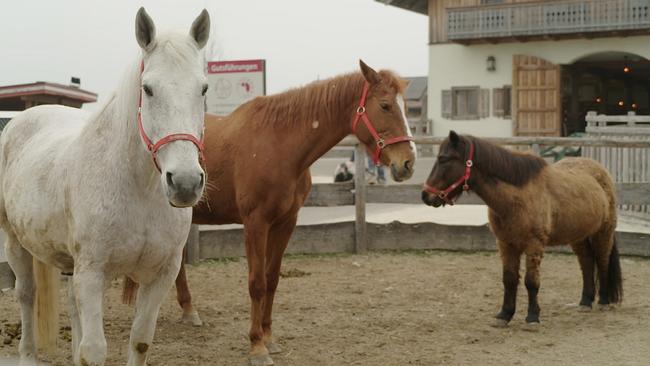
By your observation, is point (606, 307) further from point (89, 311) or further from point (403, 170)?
point (89, 311)

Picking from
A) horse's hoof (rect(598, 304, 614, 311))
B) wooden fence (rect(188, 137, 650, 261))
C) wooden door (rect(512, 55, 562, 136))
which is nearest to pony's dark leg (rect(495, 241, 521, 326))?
horse's hoof (rect(598, 304, 614, 311))

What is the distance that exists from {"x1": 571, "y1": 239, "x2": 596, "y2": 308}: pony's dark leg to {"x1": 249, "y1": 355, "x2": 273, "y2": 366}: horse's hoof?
2.87 meters

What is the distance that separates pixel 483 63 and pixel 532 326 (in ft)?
64.6

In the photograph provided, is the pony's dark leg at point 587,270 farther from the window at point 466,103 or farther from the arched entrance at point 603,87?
the window at point 466,103

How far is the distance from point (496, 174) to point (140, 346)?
3165 mm

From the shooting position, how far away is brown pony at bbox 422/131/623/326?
206 inches

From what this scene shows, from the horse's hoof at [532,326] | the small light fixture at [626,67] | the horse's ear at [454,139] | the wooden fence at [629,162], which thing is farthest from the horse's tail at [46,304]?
the small light fixture at [626,67]

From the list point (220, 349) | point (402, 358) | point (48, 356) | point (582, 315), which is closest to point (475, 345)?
point (402, 358)

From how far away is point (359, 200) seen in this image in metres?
8.25

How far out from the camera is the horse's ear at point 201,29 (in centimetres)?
278

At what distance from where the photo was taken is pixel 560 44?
22312 mm

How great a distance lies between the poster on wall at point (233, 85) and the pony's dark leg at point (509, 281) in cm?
414

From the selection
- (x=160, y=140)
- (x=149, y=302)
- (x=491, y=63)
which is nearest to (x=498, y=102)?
(x=491, y=63)

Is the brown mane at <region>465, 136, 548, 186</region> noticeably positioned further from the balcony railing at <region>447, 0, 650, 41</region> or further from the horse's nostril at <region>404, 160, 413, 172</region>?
the balcony railing at <region>447, 0, 650, 41</region>
